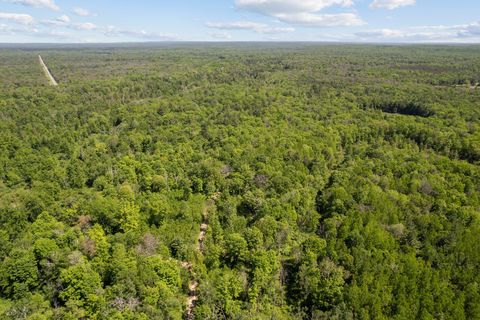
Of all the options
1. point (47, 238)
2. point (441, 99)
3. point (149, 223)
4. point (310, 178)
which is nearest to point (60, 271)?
point (47, 238)

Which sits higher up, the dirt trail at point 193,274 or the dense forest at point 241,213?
the dense forest at point 241,213

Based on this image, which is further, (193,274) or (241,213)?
(241,213)

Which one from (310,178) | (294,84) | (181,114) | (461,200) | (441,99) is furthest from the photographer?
(294,84)

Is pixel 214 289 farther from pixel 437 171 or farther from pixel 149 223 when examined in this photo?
pixel 437 171

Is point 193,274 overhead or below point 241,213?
below

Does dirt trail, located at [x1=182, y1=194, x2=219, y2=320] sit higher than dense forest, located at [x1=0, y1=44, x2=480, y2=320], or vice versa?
dense forest, located at [x1=0, y1=44, x2=480, y2=320]

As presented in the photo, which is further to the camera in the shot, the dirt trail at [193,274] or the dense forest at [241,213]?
the dirt trail at [193,274]

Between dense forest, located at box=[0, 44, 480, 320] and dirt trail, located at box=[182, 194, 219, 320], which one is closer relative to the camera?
dense forest, located at box=[0, 44, 480, 320]

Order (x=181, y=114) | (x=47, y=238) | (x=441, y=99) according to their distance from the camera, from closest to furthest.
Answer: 1. (x=47, y=238)
2. (x=181, y=114)
3. (x=441, y=99)
